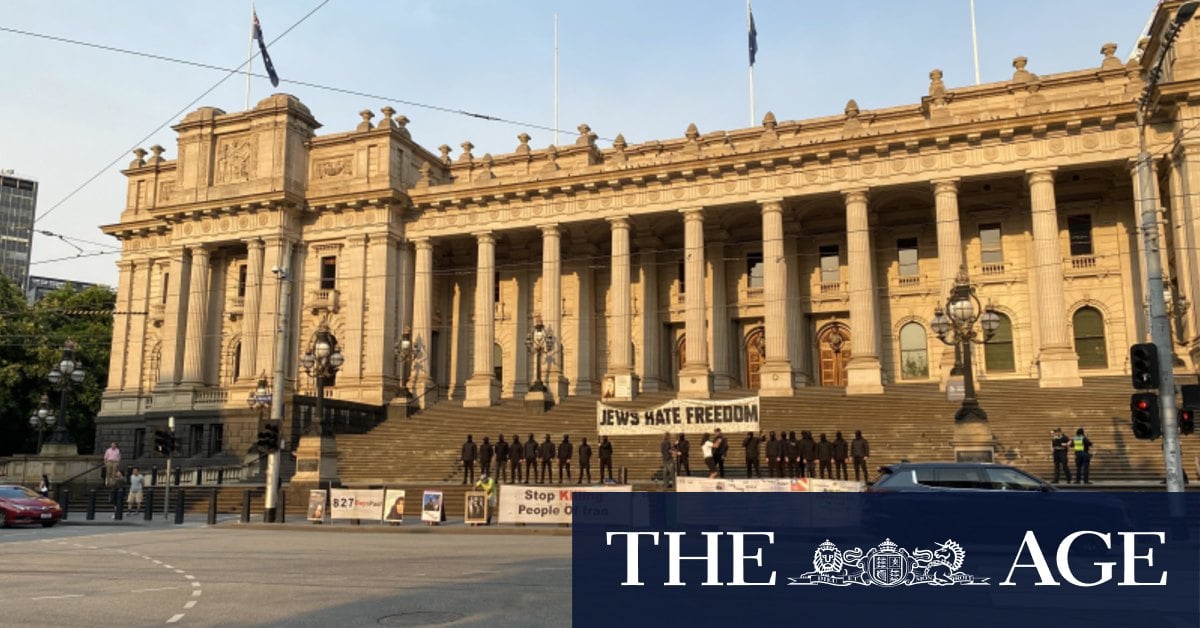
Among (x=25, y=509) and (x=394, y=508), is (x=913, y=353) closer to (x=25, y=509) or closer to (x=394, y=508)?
(x=394, y=508)

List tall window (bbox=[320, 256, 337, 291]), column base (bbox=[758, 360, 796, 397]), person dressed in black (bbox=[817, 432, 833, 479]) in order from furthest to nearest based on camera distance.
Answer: tall window (bbox=[320, 256, 337, 291]) → column base (bbox=[758, 360, 796, 397]) → person dressed in black (bbox=[817, 432, 833, 479])

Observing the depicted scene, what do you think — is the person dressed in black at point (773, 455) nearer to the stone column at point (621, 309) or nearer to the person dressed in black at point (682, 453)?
the person dressed in black at point (682, 453)

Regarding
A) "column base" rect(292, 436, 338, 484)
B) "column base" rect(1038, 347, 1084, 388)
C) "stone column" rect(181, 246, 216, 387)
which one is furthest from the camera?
"stone column" rect(181, 246, 216, 387)

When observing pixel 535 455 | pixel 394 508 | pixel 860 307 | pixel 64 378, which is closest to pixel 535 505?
pixel 394 508

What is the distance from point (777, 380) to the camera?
3594 centimetres

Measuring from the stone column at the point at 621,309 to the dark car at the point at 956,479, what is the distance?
77.1ft

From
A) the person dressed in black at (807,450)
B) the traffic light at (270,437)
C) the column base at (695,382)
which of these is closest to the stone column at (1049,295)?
the column base at (695,382)

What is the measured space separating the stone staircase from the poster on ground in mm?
6961

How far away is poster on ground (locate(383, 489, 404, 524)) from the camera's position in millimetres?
22719

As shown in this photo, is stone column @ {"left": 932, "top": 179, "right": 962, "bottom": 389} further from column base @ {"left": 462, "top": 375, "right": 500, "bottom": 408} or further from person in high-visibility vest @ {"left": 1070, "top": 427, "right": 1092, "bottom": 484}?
column base @ {"left": 462, "top": 375, "right": 500, "bottom": 408}

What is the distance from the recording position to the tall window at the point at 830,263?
42250mm

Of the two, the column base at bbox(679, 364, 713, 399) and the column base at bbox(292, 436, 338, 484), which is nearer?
the column base at bbox(292, 436, 338, 484)

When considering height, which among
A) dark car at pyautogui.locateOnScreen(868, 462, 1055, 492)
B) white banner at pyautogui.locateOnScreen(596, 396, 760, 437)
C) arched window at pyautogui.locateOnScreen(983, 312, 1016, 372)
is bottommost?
dark car at pyautogui.locateOnScreen(868, 462, 1055, 492)

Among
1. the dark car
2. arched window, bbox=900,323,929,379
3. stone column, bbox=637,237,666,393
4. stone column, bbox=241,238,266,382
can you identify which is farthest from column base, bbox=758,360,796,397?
stone column, bbox=241,238,266,382
